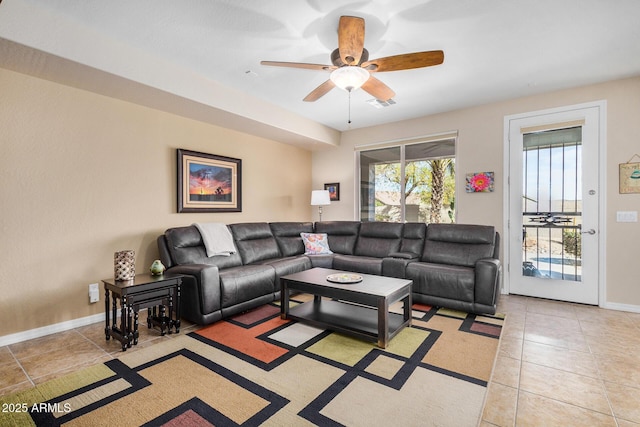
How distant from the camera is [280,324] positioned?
297cm

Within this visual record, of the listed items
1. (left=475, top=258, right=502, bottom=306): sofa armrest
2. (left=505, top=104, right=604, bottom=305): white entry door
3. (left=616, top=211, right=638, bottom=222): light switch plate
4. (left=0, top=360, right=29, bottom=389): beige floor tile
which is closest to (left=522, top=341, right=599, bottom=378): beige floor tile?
(left=475, top=258, right=502, bottom=306): sofa armrest

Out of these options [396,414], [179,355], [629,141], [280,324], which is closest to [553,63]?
[629,141]

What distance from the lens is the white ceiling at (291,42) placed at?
2232 millimetres

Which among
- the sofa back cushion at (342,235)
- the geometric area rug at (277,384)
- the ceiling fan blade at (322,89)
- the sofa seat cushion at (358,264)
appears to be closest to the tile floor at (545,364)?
the geometric area rug at (277,384)

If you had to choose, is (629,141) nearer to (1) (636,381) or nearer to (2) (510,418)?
(1) (636,381)

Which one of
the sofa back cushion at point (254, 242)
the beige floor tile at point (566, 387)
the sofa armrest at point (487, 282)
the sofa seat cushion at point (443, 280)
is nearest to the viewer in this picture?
the beige floor tile at point (566, 387)

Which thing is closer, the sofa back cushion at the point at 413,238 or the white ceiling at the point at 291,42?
the white ceiling at the point at 291,42

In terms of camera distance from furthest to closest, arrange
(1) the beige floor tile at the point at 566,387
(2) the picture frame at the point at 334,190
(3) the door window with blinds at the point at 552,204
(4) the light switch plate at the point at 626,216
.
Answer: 1. (2) the picture frame at the point at 334,190
2. (3) the door window with blinds at the point at 552,204
3. (4) the light switch plate at the point at 626,216
4. (1) the beige floor tile at the point at 566,387

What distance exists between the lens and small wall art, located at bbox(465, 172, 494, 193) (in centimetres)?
427

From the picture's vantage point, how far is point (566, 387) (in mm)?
1948

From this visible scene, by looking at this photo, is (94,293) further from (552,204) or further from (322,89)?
(552,204)

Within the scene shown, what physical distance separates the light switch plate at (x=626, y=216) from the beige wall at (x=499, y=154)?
0.04m

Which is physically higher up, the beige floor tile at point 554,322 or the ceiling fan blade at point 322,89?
the ceiling fan blade at point 322,89

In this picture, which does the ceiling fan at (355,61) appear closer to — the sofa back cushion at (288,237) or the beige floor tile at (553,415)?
the beige floor tile at (553,415)
